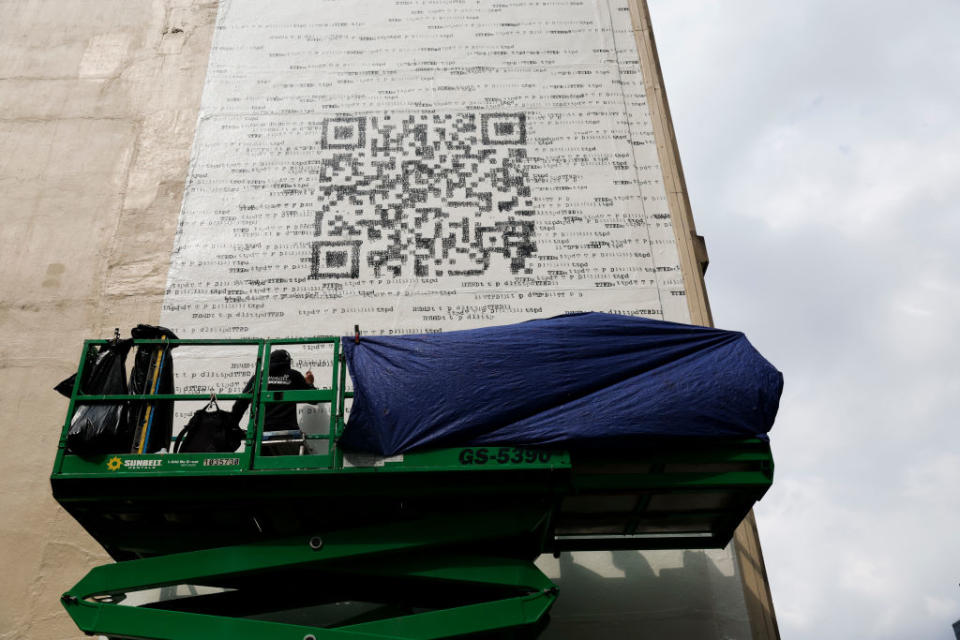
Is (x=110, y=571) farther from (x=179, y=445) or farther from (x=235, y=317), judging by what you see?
(x=235, y=317)

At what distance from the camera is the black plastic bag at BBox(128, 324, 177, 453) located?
8156 millimetres

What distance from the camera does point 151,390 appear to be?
8.32m

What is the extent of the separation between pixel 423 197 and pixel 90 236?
16.8 feet

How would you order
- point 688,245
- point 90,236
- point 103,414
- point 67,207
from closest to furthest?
point 103,414, point 688,245, point 90,236, point 67,207

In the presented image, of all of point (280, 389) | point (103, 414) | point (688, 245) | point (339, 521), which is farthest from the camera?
point (688, 245)

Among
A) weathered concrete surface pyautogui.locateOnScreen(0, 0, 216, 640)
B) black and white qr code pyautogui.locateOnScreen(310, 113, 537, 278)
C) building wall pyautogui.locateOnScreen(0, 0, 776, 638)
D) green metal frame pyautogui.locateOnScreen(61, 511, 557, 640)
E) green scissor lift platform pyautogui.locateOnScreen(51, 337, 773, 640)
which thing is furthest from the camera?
black and white qr code pyautogui.locateOnScreen(310, 113, 537, 278)

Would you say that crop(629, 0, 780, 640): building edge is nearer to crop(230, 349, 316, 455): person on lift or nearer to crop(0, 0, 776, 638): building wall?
crop(0, 0, 776, 638): building wall

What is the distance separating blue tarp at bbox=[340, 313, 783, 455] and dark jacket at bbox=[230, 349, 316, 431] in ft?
2.37

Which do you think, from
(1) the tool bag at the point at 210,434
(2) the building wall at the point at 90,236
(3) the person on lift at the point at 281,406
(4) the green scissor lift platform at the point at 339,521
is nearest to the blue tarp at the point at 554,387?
(4) the green scissor lift platform at the point at 339,521

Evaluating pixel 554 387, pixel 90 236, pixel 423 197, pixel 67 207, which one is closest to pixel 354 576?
pixel 554 387

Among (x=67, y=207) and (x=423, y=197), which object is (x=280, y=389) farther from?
(x=67, y=207)

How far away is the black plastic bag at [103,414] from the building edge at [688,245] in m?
7.19

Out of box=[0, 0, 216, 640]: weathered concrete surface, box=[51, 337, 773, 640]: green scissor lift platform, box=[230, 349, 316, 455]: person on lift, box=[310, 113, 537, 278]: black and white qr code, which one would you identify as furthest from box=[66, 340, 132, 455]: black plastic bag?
box=[310, 113, 537, 278]: black and white qr code

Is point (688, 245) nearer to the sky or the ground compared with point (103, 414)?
nearer to the sky
